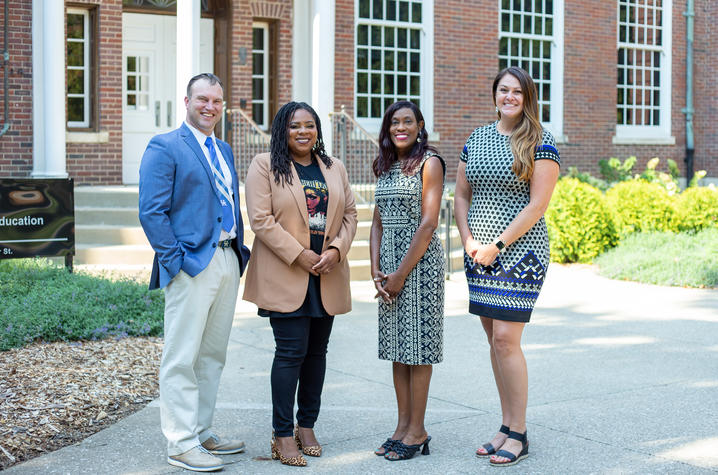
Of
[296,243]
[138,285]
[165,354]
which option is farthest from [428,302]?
[138,285]

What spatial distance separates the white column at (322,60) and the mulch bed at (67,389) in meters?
6.10

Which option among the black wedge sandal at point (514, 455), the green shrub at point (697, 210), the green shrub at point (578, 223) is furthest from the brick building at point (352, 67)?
the black wedge sandal at point (514, 455)

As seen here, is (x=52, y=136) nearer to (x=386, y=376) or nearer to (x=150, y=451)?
(x=386, y=376)

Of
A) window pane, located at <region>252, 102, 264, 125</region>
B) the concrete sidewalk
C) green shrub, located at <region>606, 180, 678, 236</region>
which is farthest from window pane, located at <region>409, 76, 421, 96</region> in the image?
the concrete sidewalk

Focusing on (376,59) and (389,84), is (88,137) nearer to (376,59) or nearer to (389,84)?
(376,59)

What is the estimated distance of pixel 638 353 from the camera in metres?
6.70

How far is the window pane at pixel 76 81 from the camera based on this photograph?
1208cm

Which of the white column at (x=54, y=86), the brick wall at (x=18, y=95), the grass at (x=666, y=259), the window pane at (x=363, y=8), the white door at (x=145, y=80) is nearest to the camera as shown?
the grass at (x=666, y=259)

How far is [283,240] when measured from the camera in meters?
4.20

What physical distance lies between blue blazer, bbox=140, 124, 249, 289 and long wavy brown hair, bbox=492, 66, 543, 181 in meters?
1.45

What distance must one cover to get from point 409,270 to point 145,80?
31.1 feet

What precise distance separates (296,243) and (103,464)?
1.38 meters

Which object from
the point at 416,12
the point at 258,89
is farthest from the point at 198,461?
the point at 416,12

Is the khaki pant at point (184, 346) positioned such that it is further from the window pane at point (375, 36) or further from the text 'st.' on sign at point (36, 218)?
the window pane at point (375, 36)
